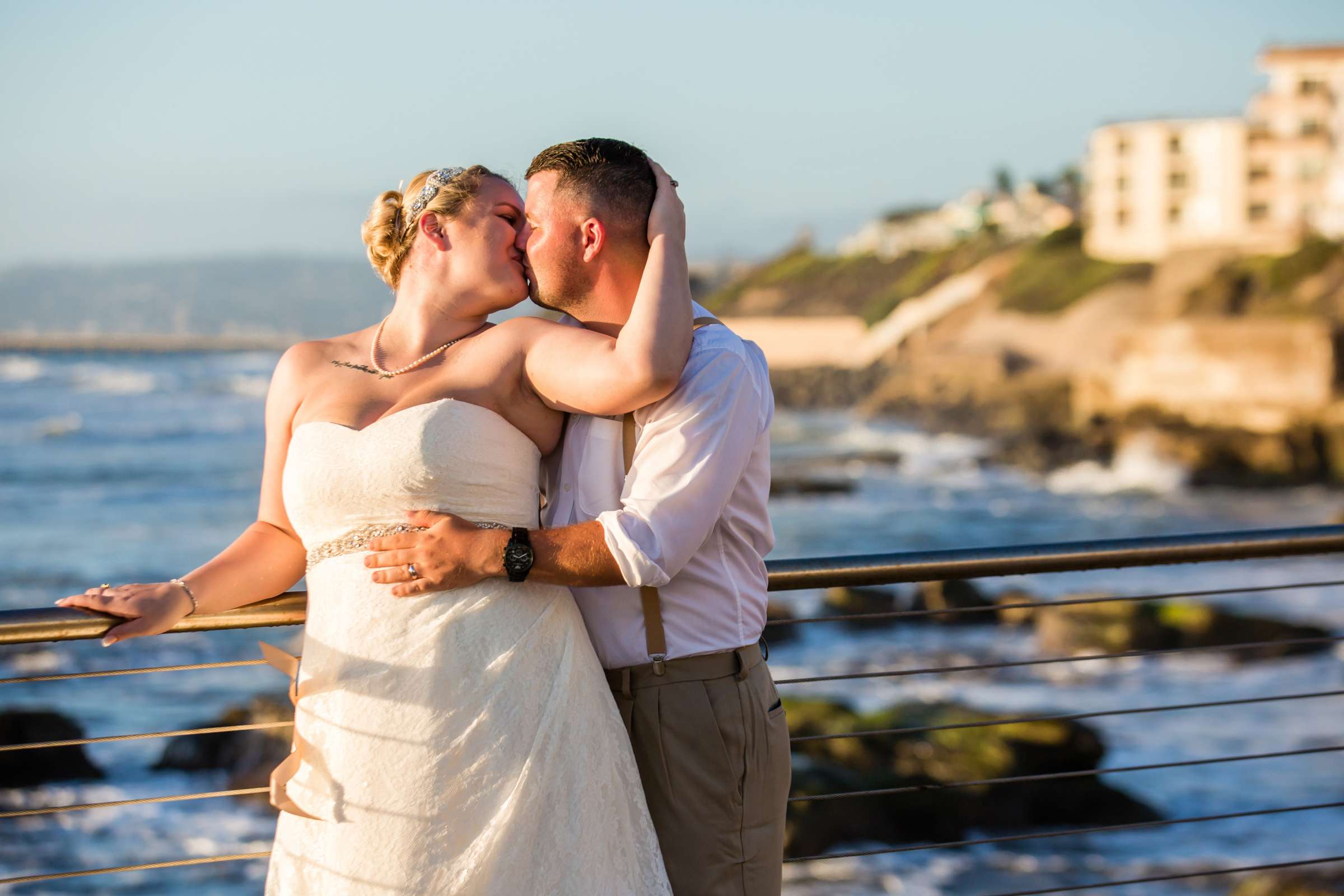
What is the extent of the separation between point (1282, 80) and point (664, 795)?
64.3 metres

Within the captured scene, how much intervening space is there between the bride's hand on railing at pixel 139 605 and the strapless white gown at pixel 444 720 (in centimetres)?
33

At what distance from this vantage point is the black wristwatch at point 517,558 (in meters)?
2.01

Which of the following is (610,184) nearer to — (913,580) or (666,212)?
(666,212)

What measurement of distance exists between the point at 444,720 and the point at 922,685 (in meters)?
9.57

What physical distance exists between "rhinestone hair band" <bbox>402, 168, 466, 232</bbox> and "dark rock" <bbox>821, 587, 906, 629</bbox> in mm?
11269

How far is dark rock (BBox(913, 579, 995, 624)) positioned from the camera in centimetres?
1348

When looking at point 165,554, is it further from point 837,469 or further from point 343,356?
point 343,356

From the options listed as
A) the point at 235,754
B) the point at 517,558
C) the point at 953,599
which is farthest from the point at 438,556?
the point at 953,599

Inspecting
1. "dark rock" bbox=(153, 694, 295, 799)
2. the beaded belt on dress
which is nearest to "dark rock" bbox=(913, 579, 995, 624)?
"dark rock" bbox=(153, 694, 295, 799)

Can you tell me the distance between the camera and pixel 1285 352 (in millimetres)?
32281

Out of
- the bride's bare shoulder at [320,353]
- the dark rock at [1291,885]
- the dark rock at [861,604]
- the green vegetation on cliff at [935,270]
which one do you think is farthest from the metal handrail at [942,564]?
the green vegetation on cliff at [935,270]

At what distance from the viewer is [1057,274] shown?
59656 millimetres

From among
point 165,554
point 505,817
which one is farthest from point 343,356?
point 165,554

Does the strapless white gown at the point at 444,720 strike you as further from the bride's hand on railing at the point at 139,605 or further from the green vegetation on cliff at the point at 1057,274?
the green vegetation on cliff at the point at 1057,274
